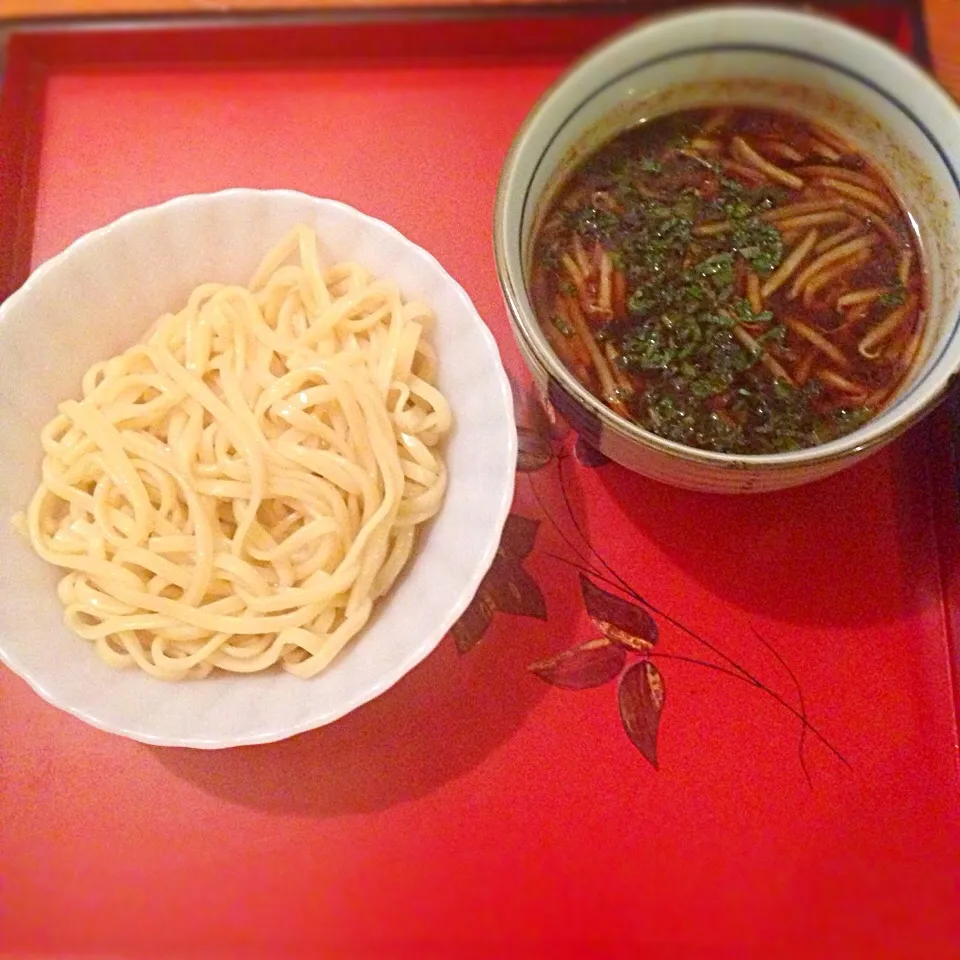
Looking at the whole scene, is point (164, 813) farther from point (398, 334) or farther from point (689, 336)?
point (689, 336)

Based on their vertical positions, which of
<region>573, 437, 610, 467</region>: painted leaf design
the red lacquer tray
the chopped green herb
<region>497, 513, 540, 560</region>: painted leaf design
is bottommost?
the red lacquer tray

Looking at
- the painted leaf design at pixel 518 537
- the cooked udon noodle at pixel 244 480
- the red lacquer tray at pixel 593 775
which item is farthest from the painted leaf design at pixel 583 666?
the cooked udon noodle at pixel 244 480

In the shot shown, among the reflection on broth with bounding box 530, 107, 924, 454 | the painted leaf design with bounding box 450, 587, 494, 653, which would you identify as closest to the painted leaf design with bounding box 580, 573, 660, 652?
the painted leaf design with bounding box 450, 587, 494, 653

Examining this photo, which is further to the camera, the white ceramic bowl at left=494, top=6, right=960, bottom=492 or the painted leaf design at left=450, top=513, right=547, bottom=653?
the painted leaf design at left=450, top=513, right=547, bottom=653

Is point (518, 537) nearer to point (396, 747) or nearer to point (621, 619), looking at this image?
point (621, 619)

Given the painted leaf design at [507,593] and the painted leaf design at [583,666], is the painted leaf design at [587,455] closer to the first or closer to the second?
the painted leaf design at [507,593]

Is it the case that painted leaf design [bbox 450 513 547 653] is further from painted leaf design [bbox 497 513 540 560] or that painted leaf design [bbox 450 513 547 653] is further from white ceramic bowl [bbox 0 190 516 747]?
Result: white ceramic bowl [bbox 0 190 516 747]
